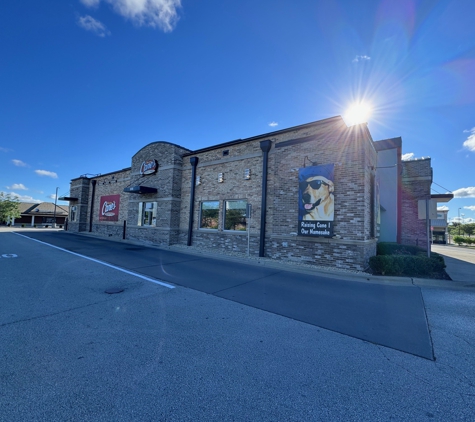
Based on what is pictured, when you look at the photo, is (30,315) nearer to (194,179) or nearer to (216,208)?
(216,208)

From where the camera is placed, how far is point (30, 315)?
415cm

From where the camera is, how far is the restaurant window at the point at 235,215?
1273 cm

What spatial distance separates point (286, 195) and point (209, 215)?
5.40 meters

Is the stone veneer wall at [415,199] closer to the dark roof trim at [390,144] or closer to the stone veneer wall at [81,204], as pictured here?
the dark roof trim at [390,144]

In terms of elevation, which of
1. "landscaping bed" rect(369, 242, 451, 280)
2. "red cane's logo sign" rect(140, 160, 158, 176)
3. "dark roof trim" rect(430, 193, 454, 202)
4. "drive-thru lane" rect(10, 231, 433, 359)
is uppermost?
"red cane's logo sign" rect(140, 160, 158, 176)

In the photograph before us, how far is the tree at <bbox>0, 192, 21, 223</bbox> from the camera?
1681 inches

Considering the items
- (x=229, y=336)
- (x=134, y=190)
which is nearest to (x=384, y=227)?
(x=229, y=336)

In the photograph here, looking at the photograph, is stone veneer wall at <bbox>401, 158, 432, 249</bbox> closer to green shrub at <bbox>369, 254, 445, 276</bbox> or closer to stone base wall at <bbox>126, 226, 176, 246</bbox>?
green shrub at <bbox>369, 254, 445, 276</bbox>

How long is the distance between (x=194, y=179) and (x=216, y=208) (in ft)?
9.05

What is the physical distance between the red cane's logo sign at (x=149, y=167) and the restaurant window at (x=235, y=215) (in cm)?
705

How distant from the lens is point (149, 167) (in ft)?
57.3

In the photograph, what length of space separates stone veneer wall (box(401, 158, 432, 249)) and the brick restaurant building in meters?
0.05

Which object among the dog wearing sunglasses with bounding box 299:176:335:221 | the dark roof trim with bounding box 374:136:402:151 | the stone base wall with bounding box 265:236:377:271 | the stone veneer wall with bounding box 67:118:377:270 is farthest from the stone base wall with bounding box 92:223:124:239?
the dark roof trim with bounding box 374:136:402:151

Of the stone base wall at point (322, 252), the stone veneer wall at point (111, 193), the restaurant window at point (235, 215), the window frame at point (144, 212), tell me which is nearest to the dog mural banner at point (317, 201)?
the stone base wall at point (322, 252)
